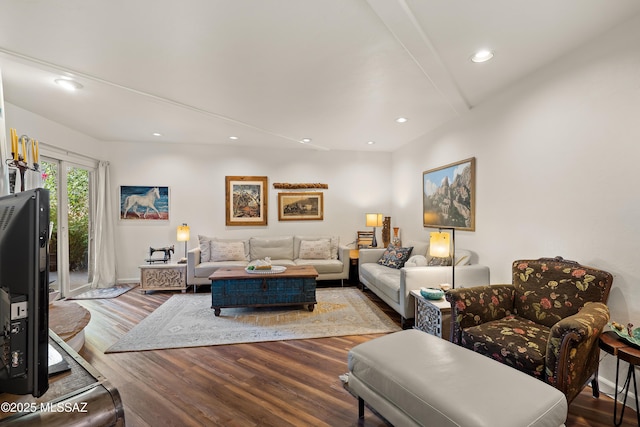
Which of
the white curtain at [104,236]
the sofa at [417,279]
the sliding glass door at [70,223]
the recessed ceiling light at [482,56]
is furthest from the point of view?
the white curtain at [104,236]

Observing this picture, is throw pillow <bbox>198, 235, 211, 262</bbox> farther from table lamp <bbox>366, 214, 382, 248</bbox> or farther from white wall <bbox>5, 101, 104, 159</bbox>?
table lamp <bbox>366, 214, 382, 248</bbox>

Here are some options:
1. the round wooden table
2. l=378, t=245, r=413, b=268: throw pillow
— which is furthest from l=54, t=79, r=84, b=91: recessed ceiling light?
l=378, t=245, r=413, b=268: throw pillow

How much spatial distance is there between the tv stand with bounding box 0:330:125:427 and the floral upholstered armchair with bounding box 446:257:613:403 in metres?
2.01

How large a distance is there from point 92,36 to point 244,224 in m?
3.66

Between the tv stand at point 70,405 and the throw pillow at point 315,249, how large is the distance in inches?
167

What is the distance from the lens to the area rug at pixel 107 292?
4.16 meters

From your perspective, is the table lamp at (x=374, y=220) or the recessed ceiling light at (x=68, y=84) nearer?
the recessed ceiling light at (x=68, y=84)

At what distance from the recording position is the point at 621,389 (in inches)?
75.4

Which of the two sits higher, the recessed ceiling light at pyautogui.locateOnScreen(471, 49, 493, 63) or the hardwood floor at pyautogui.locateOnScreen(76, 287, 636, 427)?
the recessed ceiling light at pyautogui.locateOnScreen(471, 49, 493, 63)

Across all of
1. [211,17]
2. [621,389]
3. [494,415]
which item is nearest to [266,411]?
[494,415]

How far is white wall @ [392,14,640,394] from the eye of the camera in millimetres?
1894

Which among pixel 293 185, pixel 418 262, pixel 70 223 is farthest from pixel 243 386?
pixel 70 223

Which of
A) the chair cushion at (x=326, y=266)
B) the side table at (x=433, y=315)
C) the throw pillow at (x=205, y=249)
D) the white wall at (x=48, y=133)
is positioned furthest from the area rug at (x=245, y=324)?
the white wall at (x=48, y=133)

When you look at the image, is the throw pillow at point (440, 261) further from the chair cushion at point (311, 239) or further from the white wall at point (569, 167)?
the chair cushion at point (311, 239)
